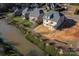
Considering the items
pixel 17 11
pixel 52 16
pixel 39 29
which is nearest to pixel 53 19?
pixel 52 16

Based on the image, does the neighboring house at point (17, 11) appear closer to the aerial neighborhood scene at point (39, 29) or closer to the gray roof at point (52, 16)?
the aerial neighborhood scene at point (39, 29)

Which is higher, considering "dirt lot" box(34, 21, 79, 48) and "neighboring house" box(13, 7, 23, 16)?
"neighboring house" box(13, 7, 23, 16)

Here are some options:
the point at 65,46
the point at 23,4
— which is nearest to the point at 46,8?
the point at 23,4

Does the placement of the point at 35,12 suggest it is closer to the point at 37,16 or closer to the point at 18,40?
the point at 37,16

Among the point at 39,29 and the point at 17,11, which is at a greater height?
the point at 17,11

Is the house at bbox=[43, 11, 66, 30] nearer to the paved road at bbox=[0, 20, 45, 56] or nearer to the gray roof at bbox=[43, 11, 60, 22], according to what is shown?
the gray roof at bbox=[43, 11, 60, 22]

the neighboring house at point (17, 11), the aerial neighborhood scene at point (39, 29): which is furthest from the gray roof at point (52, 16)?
the neighboring house at point (17, 11)

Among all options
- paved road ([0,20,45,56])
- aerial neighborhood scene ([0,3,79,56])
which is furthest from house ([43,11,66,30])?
paved road ([0,20,45,56])
